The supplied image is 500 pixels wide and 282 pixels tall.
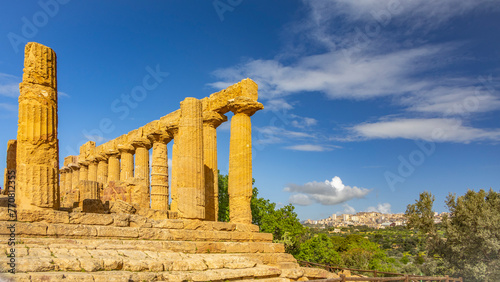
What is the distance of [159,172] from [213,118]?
5.34m

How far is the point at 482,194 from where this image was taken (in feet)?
98.1

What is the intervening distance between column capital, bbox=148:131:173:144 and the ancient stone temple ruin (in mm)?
316

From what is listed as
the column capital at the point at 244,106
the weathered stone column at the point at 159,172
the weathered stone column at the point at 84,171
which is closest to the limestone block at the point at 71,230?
the column capital at the point at 244,106

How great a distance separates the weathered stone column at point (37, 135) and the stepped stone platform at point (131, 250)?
0.85m

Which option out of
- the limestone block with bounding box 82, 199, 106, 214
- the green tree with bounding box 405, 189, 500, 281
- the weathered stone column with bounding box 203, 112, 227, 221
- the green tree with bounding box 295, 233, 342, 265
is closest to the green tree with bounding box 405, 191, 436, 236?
the green tree with bounding box 405, 189, 500, 281

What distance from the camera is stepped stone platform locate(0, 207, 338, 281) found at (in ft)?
27.2

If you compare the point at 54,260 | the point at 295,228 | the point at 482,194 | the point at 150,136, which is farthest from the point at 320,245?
the point at 54,260

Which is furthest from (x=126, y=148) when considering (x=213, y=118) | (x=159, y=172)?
(x=213, y=118)

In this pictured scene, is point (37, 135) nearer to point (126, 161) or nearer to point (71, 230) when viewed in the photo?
point (71, 230)

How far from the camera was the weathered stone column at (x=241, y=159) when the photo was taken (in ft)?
61.7

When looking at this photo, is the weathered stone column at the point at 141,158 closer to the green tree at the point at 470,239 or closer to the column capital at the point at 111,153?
the column capital at the point at 111,153

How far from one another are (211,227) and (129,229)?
4011mm

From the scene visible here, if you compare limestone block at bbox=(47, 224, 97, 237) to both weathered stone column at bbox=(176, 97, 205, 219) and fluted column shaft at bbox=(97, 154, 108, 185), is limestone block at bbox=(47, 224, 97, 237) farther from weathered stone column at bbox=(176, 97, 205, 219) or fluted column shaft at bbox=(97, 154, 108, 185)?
fluted column shaft at bbox=(97, 154, 108, 185)

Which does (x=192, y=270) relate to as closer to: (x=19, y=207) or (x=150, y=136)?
(x=19, y=207)
